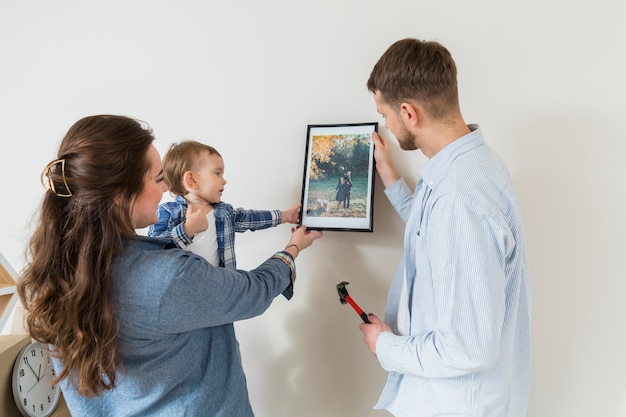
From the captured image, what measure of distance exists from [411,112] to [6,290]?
1366 mm

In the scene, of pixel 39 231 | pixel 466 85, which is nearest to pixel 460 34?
pixel 466 85

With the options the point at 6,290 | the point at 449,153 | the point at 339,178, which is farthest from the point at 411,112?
the point at 6,290

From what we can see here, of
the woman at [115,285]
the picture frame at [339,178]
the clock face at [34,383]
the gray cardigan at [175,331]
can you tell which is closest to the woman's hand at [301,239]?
the picture frame at [339,178]

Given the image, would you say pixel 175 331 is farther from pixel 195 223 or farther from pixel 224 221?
pixel 224 221

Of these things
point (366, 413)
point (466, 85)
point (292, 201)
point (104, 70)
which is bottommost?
point (366, 413)

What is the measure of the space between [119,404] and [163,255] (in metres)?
0.42

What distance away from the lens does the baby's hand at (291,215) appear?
1.54m

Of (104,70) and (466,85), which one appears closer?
(466,85)

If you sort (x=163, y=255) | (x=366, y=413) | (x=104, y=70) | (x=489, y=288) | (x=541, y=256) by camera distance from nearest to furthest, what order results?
(x=489, y=288) < (x=163, y=255) < (x=541, y=256) < (x=366, y=413) < (x=104, y=70)

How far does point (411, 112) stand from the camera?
42.8 inches

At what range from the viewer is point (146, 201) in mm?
1051

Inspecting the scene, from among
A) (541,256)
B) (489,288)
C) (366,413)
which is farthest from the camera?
(366,413)

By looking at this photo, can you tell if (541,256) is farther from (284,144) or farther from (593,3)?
(284,144)

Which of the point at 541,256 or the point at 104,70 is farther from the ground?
the point at 104,70
